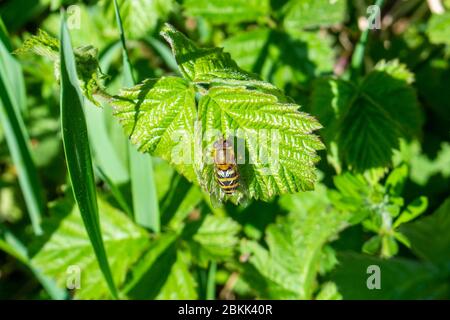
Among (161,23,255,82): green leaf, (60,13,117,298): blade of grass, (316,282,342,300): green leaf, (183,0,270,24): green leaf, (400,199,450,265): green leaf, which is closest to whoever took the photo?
(60,13,117,298): blade of grass

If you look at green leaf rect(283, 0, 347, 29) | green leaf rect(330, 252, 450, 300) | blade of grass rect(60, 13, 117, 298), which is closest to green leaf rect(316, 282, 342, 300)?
green leaf rect(330, 252, 450, 300)

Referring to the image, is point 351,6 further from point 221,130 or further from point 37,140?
point 37,140

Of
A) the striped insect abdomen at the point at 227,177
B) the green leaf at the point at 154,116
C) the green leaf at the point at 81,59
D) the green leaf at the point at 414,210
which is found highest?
the green leaf at the point at 81,59

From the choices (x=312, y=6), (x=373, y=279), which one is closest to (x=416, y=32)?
(x=312, y=6)

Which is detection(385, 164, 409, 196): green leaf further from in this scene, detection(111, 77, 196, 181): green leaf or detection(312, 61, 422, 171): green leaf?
detection(111, 77, 196, 181): green leaf

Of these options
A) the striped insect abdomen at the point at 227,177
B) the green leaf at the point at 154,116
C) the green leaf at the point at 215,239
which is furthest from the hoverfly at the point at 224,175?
the green leaf at the point at 215,239

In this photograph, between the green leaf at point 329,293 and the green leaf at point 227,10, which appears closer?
the green leaf at point 329,293

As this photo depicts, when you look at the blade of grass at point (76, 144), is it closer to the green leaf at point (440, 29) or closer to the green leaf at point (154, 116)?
the green leaf at point (154, 116)
